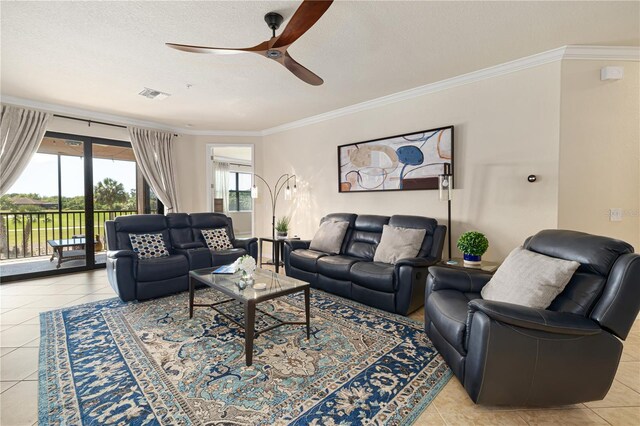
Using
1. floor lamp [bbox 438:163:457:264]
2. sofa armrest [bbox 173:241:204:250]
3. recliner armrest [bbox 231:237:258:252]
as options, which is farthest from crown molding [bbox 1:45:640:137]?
sofa armrest [bbox 173:241:204:250]

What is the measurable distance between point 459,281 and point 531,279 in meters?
0.55

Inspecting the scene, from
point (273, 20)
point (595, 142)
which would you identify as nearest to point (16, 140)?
point (273, 20)

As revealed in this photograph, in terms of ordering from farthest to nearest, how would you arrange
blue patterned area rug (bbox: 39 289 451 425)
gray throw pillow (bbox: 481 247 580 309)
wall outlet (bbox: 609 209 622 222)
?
wall outlet (bbox: 609 209 622 222), gray throw pillow (bbox: 481 247 580 309), blue patterned area rug (bbox: 39 289 451 425)

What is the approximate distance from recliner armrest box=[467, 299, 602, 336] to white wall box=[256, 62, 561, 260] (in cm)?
163

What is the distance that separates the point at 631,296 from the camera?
156 cm

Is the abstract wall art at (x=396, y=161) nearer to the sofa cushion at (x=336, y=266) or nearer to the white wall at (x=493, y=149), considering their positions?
the white wall at (x=493, y=149)

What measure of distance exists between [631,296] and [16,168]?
645 cm

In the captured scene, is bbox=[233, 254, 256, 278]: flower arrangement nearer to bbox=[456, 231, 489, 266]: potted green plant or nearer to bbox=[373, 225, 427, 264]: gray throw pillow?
bbox=[373, 225, 427, 264]: gray throw pillow

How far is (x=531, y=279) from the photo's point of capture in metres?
1.88

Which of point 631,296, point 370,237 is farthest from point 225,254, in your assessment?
point 631,296

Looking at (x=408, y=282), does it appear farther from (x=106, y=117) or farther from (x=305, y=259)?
(x=106, y=117)

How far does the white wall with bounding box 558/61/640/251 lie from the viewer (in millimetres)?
2865

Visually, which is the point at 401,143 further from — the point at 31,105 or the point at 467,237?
the point at 31,105

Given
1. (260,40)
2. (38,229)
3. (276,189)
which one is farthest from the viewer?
(276,189)
